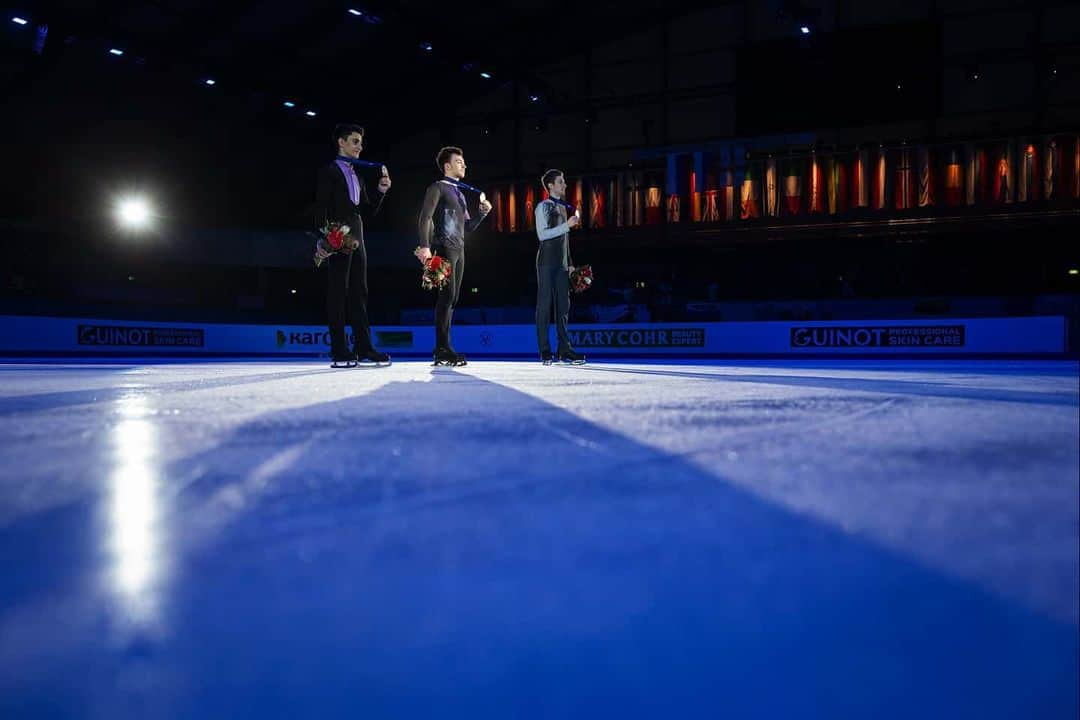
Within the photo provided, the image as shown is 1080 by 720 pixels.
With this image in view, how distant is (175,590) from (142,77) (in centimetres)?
1475

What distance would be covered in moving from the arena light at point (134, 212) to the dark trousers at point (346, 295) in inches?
514

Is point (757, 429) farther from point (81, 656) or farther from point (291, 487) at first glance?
point (81, 656)

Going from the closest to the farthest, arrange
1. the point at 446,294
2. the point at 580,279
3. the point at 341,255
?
the point at 341,255 → the point at 446,294 → the point at 580,279

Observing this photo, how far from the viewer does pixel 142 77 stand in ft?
41.1

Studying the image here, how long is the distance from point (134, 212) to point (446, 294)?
13.6 metres

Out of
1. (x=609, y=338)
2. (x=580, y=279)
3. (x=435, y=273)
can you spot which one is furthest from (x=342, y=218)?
(x=609, y=338)

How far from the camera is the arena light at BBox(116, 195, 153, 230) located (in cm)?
1500

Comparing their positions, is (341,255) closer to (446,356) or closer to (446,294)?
(446,294)

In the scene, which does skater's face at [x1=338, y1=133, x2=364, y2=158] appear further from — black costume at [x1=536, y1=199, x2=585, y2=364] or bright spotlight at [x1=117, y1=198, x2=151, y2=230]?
bright spotlight at [x1=117, y1=198, x2=151, y2=230]

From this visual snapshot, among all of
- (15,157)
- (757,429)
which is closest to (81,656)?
(757,429)

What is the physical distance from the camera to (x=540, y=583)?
0.60m

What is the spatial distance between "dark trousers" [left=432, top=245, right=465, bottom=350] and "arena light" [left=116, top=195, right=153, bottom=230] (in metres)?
13.1

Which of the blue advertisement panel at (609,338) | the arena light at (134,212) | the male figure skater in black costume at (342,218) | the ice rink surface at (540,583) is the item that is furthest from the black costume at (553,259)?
the arena light at (134,212)

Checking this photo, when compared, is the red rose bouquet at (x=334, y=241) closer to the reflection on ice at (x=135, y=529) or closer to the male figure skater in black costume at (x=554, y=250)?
the male figure skater in black costume at (x=554, y=250)
